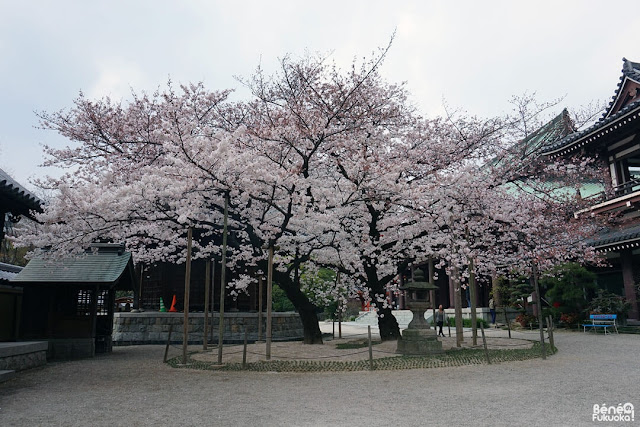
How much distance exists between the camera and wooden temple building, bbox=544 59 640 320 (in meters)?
19.9

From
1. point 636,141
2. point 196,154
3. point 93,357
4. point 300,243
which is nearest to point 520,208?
point 636,141

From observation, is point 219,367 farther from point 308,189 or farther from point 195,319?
point 195,319

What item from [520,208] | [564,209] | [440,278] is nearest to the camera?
[520,208]

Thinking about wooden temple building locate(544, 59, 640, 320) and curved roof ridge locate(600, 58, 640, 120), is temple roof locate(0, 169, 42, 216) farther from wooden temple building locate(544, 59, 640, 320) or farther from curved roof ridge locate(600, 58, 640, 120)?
curved roof ridge locate(600, 58, 640, 120)

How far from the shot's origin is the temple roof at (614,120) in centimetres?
1970

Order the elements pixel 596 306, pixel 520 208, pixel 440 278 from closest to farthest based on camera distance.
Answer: pixel 520 208 → pixel 596 306 → pixel 440 278

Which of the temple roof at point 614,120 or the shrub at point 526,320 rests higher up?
the temple roof at point 614,120

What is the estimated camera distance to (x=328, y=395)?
324 inches

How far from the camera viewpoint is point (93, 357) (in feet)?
49.9

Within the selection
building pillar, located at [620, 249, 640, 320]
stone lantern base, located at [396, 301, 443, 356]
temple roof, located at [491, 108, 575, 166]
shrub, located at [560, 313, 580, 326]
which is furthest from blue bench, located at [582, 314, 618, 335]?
stone lantern base, located at [396, 301, 443, 356]

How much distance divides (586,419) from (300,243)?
1084 centimetres

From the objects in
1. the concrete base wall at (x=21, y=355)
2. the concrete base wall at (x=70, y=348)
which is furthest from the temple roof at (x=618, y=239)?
the concrete base wall at (x=21, y=355)

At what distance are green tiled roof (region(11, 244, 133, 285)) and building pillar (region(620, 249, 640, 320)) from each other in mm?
20948

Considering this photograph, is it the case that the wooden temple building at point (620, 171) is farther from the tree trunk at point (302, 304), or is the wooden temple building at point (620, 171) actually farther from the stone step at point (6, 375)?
the stone step at point (6, 375)
